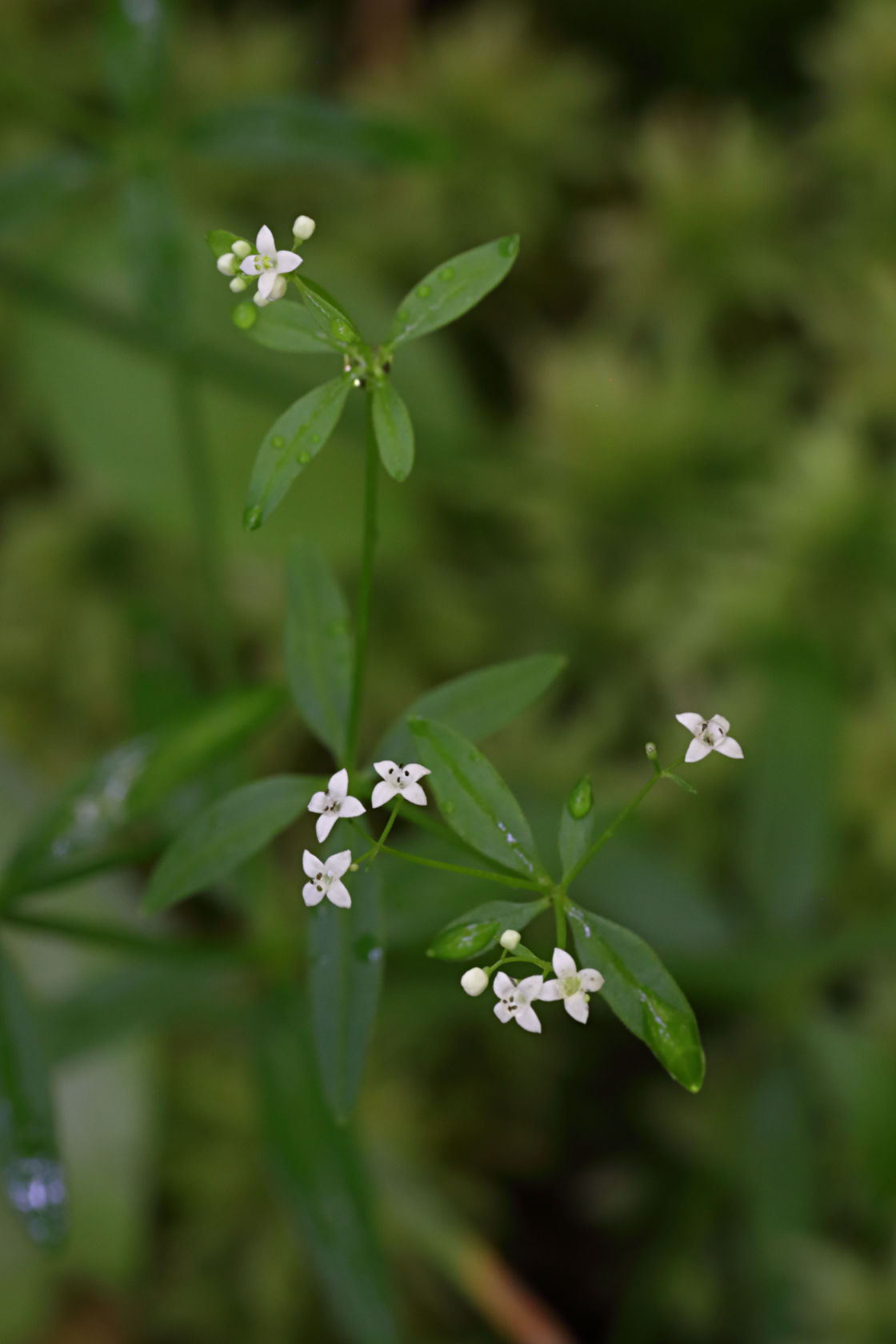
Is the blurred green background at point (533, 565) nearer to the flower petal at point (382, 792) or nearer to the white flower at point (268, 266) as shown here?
the flower petal at point (382, 792)

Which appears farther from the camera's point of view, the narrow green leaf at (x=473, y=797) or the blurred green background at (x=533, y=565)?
the blurred green background at (x=533, y=565)

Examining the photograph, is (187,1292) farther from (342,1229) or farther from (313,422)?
(313,422)

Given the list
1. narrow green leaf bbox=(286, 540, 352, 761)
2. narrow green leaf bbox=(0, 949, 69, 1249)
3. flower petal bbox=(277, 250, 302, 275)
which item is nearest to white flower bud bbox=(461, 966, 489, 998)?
narrow green leaf bbox=(286, 540, 352, 761)

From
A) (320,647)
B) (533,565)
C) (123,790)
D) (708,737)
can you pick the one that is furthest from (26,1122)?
(533,565)

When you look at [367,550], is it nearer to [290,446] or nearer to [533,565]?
[290,446]

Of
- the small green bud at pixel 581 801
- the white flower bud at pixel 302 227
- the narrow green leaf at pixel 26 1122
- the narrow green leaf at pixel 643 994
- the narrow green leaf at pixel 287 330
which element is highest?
the white flower bud at pixel 302 227

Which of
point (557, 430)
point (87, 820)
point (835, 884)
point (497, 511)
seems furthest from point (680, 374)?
point (87, 820)

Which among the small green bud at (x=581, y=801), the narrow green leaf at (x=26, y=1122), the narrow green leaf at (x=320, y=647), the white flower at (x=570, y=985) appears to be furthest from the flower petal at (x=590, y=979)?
the narrow green leaf at (x=26, y=1122)
